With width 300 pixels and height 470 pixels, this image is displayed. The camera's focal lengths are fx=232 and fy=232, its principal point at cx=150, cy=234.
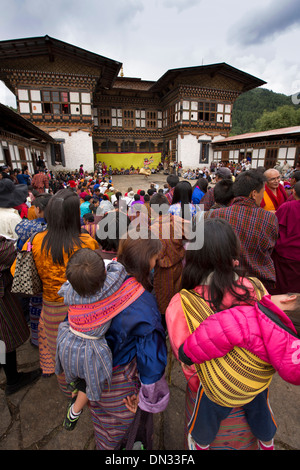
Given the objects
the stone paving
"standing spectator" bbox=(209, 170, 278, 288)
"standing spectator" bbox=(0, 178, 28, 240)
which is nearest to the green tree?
"standing spectator" bbox=(209, 170, 278, 288)

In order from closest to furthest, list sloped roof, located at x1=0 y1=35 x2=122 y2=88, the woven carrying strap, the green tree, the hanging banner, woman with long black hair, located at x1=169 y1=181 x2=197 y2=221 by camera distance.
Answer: the woven carrying strap → woman with long black hair, located at x1=169 y1=181 x2=197 y2=221 → sloped roof, located at x1=0 y1=35 x2=122 y2=88 → the hanging banner → the green tree

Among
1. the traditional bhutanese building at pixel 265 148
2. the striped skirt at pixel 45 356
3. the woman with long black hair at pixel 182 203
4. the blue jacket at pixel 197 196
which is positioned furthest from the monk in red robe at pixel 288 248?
the traditional bhutanese building at pixel 265 148

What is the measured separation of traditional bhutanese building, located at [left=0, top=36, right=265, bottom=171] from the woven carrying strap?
2226cm

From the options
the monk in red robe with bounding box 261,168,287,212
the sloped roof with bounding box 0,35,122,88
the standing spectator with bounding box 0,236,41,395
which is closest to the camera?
the standing spectator with bounding box 0,236,41,395

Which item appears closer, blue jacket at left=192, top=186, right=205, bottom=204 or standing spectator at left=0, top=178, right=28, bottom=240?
standing spectator at left=0, top=178, right=28, bottom=240

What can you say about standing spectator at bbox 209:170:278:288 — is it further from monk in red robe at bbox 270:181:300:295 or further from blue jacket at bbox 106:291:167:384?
blue jacket at bbox 106:291:167:384

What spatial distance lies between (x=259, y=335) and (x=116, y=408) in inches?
39.5

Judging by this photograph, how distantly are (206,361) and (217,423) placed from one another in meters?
0.37

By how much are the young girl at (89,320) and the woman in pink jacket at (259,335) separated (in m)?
0.47

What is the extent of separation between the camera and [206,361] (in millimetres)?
1109

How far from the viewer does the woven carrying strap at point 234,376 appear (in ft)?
3.37

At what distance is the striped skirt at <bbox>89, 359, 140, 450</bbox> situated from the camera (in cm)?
139
